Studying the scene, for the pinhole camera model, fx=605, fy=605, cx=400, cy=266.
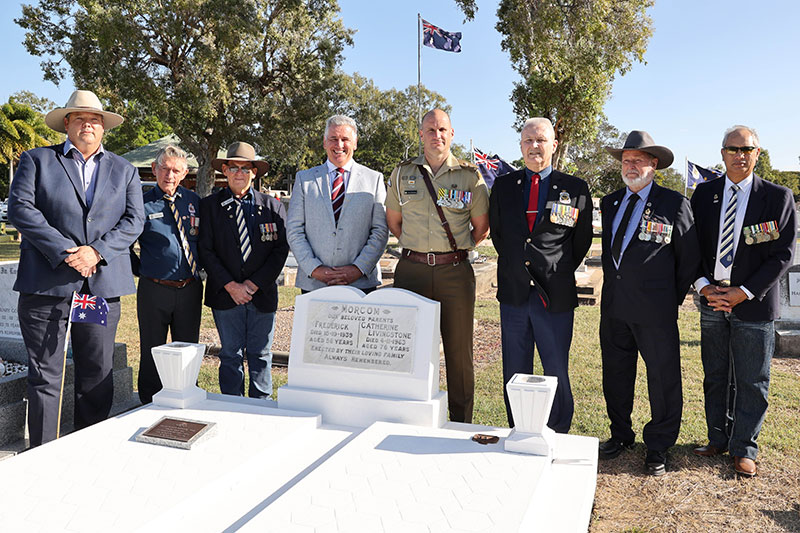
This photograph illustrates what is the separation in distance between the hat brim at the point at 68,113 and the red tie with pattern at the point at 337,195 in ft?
5.06

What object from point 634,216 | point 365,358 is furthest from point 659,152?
point 365,358

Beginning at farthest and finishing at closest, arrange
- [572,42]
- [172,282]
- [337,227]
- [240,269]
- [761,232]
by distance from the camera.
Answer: [572,42], [240,269], [172,282], [337,227], [761,232]

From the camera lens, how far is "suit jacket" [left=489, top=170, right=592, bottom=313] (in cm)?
415

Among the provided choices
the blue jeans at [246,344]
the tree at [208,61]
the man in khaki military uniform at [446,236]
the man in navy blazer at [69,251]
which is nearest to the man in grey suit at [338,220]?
the man in khaki military uniform at [446,236]

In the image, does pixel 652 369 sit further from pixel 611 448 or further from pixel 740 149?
pixel 740 149

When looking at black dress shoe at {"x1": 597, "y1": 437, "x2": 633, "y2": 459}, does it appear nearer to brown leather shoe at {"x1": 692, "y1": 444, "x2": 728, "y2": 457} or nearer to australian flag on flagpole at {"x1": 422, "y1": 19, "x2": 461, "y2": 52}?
brown leather shoe at {"x1": 692, "y1": 444, "x2": 728, "y2": 457}

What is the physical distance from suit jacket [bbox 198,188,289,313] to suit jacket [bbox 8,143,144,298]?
65 cm

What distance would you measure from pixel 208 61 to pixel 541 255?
1615cm

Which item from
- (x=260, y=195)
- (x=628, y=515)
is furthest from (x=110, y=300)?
(x=628, y=515)

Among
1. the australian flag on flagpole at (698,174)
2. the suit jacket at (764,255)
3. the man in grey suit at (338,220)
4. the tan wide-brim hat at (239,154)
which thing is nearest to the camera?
the suit jacket at (764,255)

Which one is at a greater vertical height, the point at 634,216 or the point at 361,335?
the point at 634,216

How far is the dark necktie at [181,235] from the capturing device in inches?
191

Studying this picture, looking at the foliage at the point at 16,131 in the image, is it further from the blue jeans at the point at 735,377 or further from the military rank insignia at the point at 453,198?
the blue jeans at the point at 735,377

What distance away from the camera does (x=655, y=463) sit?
412cm
